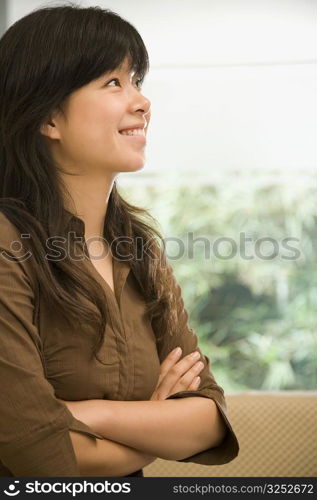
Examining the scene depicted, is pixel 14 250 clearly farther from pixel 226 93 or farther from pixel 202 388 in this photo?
pixel 226 93

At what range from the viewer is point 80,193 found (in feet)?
5.08

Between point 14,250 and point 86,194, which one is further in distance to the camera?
point 86,194

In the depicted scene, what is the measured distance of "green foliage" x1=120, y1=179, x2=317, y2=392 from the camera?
13.3ft

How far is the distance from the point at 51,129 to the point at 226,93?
256 cm

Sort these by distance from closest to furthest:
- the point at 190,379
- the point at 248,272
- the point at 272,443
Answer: the point at 190,379, the point at 272,443, the point at 248,272

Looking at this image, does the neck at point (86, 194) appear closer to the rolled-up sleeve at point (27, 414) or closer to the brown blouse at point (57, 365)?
the brown blouse at point (57, 365)

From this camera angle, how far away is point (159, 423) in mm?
1475

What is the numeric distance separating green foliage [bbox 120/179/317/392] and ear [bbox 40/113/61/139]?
2.48 m

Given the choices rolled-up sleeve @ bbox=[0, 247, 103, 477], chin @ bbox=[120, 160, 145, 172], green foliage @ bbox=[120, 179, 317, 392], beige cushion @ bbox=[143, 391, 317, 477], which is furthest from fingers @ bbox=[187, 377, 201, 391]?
green foliage @ bbox=[120, 179, 317, 392]

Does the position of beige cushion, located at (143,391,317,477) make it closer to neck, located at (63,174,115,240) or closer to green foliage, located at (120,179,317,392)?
neck, located at (63,174,115,240)

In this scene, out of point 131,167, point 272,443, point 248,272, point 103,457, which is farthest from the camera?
point 248,272

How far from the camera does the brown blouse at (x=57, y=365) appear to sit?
1308 mm

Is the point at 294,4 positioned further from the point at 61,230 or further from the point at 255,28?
the point at 61,230

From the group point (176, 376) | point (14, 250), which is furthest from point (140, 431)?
point (14, 250)
